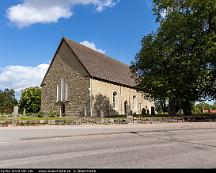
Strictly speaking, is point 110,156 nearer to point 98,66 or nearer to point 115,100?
point 98,66

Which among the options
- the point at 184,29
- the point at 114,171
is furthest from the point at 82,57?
the point at 114,171

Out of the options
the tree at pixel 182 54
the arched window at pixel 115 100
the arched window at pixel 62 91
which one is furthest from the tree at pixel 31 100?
the tree at pixel 182 54

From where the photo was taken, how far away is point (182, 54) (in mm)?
32844

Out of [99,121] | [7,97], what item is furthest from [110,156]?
[7,97]

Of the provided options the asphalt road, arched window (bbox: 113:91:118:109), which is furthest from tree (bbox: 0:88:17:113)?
the asphalt road

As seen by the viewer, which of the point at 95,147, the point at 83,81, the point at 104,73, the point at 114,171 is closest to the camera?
the point at 114,171

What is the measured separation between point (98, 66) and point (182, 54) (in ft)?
62.6

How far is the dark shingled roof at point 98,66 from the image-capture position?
153 ft

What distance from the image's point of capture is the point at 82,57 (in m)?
47.2

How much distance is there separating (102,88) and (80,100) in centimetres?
384

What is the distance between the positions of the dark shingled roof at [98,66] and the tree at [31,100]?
64.9 feet

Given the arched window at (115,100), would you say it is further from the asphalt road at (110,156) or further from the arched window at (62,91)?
the asphalt road at (110,156)

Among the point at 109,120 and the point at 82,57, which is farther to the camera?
the point at 82,57

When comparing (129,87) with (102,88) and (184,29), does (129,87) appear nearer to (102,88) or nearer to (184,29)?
(102,88)
